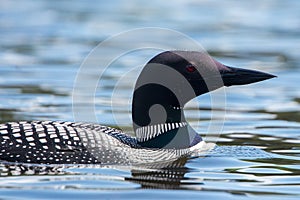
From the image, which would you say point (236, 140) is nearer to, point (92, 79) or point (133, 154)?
point (133, 154)

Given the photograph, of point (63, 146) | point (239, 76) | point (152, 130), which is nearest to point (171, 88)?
point (152, 130)

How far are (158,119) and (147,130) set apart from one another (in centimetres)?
13

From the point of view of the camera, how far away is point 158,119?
8.30m

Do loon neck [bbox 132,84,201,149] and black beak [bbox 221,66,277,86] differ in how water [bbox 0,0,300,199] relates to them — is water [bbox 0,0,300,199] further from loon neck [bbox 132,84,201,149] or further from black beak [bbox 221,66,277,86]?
black beak [bbox 221,66,277,86]

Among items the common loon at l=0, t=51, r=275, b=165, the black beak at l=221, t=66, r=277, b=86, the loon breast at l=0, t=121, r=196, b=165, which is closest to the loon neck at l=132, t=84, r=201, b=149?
the common loon at l=0, t=51, r=275, b=165

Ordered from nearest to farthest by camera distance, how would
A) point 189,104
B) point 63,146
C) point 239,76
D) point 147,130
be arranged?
1. point 63,146
2. point 147,130
3. point 239,76
4. point 189,104

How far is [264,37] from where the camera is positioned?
17094 millimetres

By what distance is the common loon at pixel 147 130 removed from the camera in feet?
26.0

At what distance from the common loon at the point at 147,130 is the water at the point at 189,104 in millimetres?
140

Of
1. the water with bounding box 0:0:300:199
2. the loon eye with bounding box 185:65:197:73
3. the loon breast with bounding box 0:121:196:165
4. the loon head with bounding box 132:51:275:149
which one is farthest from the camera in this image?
the loon eye with bounding box 185:65:197:73

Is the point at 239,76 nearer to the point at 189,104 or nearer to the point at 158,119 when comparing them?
the point at 158,119

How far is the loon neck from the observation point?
8.20m

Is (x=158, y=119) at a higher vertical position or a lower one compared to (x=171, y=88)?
lower

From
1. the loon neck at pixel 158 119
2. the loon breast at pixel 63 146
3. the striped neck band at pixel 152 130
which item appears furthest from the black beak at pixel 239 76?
the loon breast at pixel 63 146
